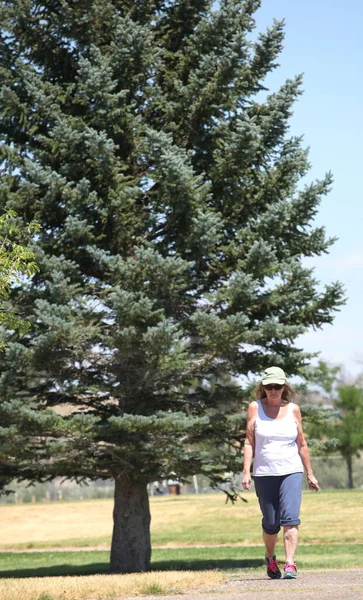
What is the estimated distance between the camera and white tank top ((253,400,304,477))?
8.27 m

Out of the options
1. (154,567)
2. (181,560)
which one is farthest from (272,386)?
(181,560)

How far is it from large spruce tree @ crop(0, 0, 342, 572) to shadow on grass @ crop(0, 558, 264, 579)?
1.66 m

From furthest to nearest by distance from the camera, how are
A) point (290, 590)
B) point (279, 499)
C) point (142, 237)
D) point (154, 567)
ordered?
point (154, 567)
point (142, 237)
point (279, 499)
point (290, 590)

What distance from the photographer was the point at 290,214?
53.3 ft

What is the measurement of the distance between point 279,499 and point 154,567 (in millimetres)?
10759

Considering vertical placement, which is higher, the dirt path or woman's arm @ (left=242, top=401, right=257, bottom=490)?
woman's arm @ (left=242, top=401, right=257, bottom=490)

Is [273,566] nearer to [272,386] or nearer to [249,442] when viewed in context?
[249,442]

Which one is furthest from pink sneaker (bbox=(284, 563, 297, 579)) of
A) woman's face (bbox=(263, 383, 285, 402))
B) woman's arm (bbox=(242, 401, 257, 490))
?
woman's face (bbox=(263, 383, 285, 402))

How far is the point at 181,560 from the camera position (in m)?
20.5

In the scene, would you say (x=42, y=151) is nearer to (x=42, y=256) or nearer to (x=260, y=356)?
(x=42, y=256)

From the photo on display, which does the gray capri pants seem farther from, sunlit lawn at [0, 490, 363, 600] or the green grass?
the green grass

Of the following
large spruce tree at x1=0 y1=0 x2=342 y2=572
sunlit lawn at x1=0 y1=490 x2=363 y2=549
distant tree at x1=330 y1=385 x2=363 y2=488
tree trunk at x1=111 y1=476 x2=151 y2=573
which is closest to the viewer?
large spruce tree at x1=0 y1=0 x2=342 y2=572

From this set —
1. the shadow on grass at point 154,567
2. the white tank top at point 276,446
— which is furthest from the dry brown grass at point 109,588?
the shadow on grass at point 154,567

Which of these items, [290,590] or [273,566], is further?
[273,566]
